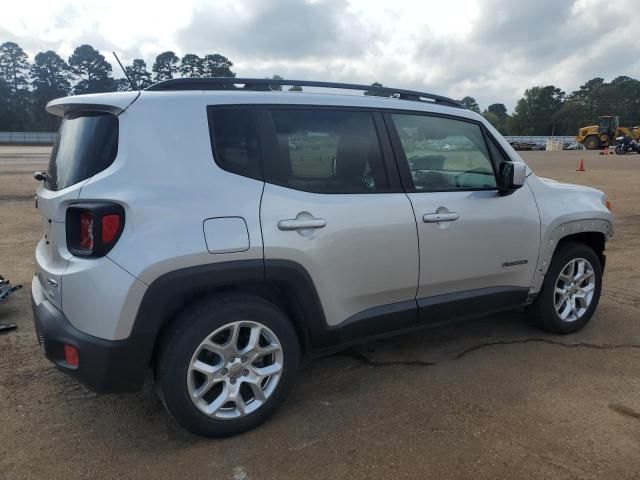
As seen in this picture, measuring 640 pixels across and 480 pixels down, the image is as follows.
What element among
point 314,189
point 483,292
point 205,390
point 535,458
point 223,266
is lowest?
point 535,458

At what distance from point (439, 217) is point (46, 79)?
9486 centimetres

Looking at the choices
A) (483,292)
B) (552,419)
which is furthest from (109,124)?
(552,419)

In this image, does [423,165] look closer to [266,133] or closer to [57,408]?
[266,133]

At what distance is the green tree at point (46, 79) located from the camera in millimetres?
79438

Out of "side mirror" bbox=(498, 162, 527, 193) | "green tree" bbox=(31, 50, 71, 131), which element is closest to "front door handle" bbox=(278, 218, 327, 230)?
"side mirror" bbox=(498, 162, 527, 193)

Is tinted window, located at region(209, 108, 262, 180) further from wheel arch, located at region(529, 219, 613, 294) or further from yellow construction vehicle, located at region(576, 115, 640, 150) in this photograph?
yellow construction vehicle, located at region(576, 115, 640, 150)

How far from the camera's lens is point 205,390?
2.69 metres

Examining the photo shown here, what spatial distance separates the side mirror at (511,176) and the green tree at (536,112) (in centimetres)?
10630

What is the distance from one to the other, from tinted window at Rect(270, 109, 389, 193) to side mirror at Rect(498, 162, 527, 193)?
0.96 m

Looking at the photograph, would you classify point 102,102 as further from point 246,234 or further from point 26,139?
point 26,139

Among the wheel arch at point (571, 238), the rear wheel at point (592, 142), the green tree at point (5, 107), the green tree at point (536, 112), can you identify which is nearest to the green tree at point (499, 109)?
the green tree at point (536, 112)

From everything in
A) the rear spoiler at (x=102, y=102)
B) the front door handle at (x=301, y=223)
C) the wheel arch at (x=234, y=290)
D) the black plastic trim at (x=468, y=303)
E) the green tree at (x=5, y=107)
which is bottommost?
the black plastic trim at (x=468, y=303)

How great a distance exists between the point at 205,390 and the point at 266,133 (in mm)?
1422

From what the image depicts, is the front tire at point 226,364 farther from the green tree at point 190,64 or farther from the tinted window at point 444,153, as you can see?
the green tree at point 190,64
